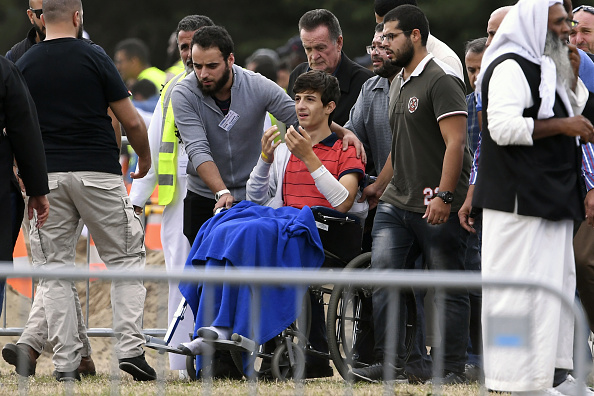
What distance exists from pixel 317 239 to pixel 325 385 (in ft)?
2.63

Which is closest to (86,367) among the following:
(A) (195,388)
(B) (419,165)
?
(A) (195,388)

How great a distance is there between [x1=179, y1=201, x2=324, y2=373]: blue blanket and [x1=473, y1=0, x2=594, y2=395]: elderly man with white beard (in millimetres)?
1053

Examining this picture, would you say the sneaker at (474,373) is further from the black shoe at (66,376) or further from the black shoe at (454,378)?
the black shoe at (66,376)

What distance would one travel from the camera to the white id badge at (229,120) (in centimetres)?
702

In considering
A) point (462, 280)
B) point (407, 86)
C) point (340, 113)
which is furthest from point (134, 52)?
point (462, 280)

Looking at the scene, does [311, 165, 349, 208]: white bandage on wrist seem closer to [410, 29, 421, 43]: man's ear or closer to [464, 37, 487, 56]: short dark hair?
[410, 29, 421, 43]: man's ear

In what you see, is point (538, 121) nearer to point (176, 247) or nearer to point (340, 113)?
point (340, 113)

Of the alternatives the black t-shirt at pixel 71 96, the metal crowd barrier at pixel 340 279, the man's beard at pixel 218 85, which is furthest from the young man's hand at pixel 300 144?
the metal crowd barrier at pixel 340 279

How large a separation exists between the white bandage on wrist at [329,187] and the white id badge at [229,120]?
0.81m

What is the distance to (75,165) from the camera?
6.47 m

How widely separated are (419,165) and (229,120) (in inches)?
52.2

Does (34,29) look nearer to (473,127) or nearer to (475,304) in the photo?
(473,127)

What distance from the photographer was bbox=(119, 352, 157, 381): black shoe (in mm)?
6025

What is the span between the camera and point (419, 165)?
634 cm
